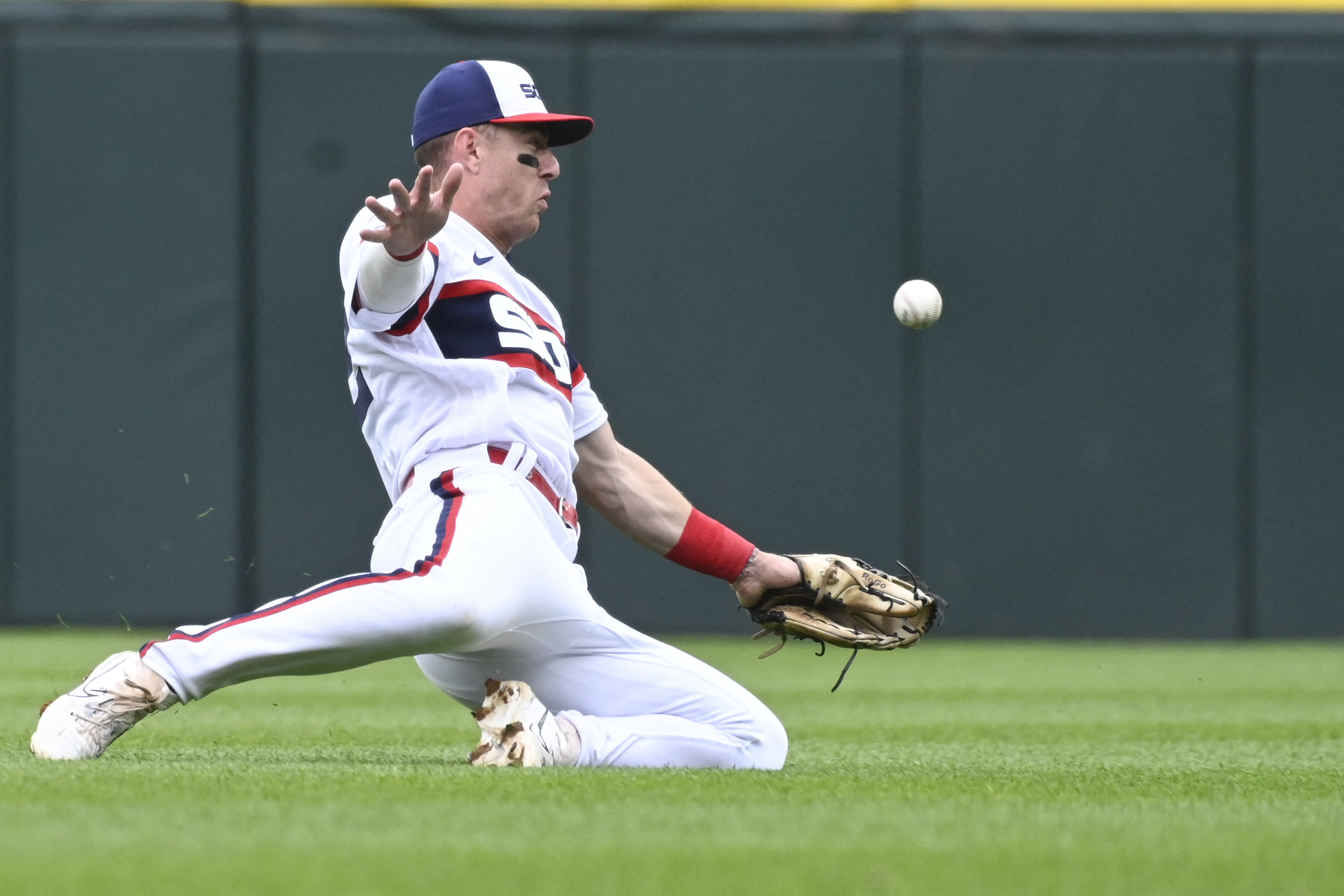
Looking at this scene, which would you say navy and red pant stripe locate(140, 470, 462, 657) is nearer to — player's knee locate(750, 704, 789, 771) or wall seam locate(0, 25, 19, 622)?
player's knee locate(750, 704, 789, 771)

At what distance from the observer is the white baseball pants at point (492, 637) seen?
3.26 m

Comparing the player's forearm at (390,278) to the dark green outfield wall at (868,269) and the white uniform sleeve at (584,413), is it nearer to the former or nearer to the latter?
the white uniform sleeve at (584,413)

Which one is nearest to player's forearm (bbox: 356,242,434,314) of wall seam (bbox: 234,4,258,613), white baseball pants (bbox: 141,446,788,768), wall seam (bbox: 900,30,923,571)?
white baseball pants (bbox: 141,446,788,768)

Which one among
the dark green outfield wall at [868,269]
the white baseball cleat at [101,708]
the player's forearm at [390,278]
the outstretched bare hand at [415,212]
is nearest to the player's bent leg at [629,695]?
the white baseball cleat at [101,708]

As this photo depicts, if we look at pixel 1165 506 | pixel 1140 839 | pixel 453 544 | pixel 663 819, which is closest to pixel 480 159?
pixel 453 544

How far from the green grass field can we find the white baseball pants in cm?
17

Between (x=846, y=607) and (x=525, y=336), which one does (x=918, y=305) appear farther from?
(x=525, y=336)

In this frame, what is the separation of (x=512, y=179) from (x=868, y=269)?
5.26 meters

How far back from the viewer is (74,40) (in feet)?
28.9

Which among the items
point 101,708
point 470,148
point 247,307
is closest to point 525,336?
point 470,148

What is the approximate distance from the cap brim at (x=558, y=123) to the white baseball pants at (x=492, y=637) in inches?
28.5

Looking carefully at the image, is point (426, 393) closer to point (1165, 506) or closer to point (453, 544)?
point (453, 544)

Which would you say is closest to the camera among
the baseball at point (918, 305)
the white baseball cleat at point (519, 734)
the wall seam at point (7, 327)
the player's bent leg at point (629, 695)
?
the white baseball cleat at point (519, 734)

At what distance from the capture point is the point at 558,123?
12.9ft
